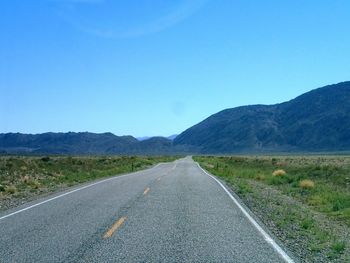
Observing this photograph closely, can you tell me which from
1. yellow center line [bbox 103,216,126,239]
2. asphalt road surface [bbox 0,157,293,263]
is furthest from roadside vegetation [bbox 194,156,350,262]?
yellow center line [bbox 103,216,126,239]

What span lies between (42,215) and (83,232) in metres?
3.46

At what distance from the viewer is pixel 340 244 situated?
1035cm

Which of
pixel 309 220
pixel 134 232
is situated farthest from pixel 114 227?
pixel 309 220

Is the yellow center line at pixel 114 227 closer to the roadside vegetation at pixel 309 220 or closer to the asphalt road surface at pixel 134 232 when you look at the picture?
the asphalt road surface at pixel 134 232

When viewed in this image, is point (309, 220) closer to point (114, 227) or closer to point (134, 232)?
point (134, 232)

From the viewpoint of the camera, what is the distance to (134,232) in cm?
1118

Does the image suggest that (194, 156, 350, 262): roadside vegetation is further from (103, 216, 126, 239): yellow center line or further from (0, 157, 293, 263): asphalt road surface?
(103, 216, 126, 239): yellow center line

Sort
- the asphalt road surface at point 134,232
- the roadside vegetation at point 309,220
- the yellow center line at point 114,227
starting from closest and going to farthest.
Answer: the asphalt road surface at point 134,232 → the roadside vegetation at point 309,220 → the yellow center line at point 114,227

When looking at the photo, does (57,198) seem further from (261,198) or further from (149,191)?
(261,198)

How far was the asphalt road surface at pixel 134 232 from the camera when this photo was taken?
888cm

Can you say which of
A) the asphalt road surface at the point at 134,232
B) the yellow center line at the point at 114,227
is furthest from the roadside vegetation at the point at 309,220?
the yellow center line at the point at 114,227

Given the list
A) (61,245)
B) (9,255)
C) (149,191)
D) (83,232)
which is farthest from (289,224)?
(149,191)

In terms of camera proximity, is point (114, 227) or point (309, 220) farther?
point (309, 220)

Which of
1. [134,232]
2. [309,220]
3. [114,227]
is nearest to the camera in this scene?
[134,232]
